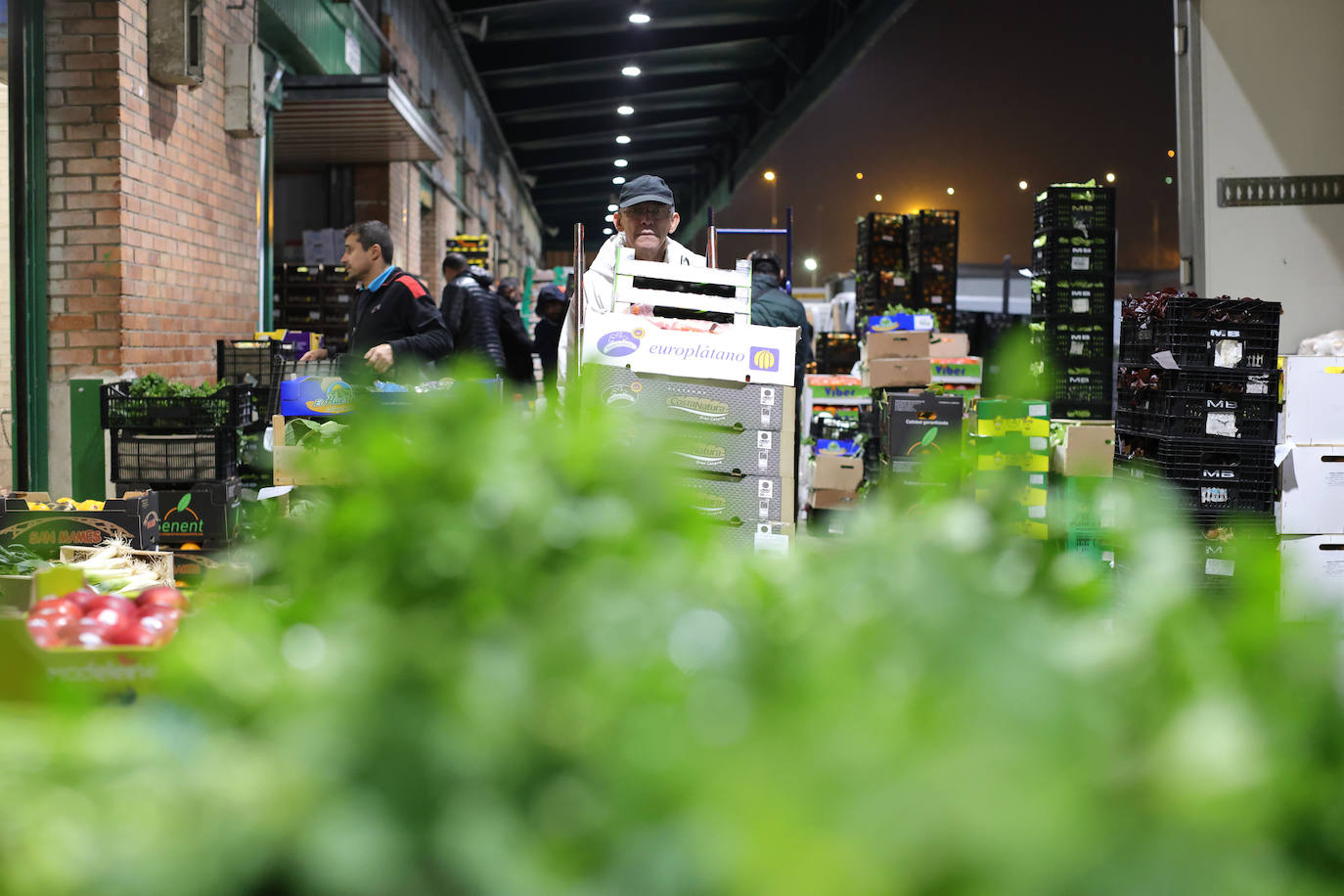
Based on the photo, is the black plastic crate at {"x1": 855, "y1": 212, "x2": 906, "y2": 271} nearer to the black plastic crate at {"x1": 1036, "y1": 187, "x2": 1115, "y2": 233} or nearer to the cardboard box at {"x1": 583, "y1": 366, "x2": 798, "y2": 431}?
the black plastic crate at {"x1": 1036, "y1": 187, "x2": 1115, "y2": 233}

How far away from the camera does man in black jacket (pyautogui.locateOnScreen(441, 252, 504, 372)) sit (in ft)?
27.1

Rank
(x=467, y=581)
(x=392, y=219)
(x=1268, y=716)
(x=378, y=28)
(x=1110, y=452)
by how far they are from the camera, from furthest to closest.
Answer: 1. (x=392, y=219)
2. (x=378, y=28)
3. (x=1110, y=452)
4. (x=467, y=581)
5. (x=1268, y=716)

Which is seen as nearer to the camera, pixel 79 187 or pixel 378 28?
pixel 79 187

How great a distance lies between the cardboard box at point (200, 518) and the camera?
4520 mm

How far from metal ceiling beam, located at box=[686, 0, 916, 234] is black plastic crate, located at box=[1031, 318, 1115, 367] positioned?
6.16 m

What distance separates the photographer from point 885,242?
12961 mm

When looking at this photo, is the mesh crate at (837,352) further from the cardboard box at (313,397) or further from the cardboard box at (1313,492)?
the cardboard box at (313,397)

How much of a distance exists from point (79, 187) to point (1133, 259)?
59.3ft

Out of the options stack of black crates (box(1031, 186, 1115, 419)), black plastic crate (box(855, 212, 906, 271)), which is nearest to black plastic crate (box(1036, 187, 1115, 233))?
stack of black crates (box(1031, 186, 1115, 419))

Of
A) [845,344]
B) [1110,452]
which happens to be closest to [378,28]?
[845,344]

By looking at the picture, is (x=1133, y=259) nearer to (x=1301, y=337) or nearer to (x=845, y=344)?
(x=845, y=344)

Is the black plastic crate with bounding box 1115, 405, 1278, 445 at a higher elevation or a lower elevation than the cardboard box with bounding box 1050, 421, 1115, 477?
higher

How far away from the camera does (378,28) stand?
36.4 feet

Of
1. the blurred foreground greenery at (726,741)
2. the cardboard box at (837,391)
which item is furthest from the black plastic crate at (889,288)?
the blurred foreground greenery at (726,741)
